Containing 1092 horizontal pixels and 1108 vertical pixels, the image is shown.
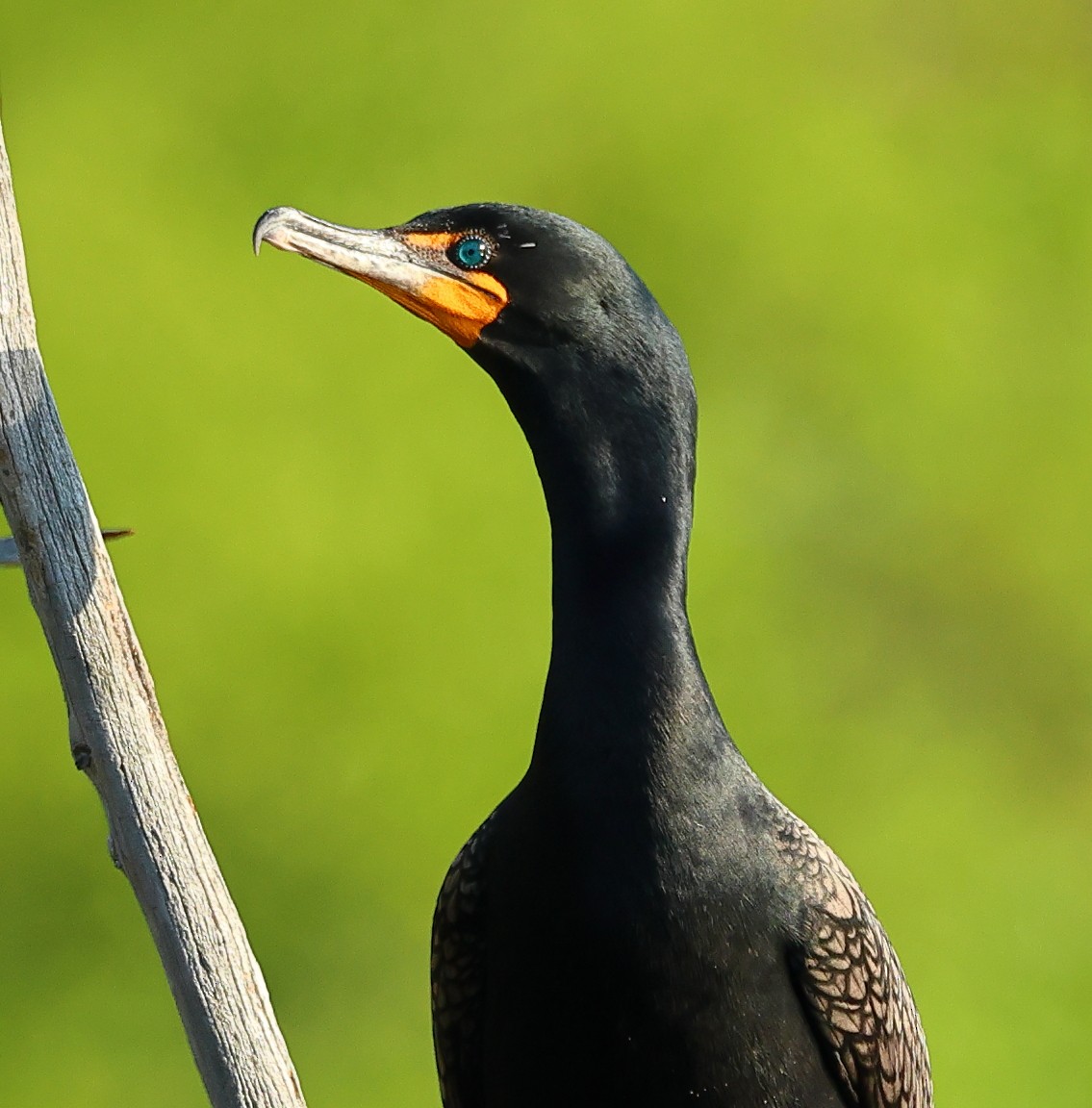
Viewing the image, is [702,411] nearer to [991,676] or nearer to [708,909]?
[991,676]

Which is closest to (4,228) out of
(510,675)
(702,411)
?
(510,675)

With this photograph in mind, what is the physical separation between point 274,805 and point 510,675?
0.75m

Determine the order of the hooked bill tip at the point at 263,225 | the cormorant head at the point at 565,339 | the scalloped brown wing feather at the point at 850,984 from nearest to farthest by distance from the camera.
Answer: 1. the hooked bill tip at the point at 263,225
2. the cormorant head at the point at 565,339
3. the scalloped brown wing feather at the point at 850,984

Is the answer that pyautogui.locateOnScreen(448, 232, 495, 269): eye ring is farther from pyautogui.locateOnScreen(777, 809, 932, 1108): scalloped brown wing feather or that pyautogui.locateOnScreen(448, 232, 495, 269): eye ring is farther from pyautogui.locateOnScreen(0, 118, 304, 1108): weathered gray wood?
pyautogui.locateOnScreen(777, 809, 932, 1108): scalloped brown wing feather

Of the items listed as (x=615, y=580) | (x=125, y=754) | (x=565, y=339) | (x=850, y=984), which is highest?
(x=565, y=339)

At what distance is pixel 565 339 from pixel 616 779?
1.40 ft

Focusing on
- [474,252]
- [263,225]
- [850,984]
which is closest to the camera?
[263,225]

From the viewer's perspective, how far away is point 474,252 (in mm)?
1832

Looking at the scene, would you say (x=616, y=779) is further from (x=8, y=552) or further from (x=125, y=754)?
(x=8, y=552)

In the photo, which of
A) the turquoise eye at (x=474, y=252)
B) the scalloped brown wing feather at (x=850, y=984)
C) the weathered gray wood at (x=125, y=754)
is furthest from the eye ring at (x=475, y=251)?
the scalloped brown wing feather at (x=850, y=984)

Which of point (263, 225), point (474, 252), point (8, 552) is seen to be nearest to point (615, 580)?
point (474, 252)

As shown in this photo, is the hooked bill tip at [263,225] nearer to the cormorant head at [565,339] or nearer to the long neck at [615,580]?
the cormorant head at [565,339]

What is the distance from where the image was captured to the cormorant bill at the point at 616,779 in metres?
1.84

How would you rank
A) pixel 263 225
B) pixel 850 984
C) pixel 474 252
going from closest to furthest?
pixel 263 225
pixel 474 252
pixel 850 984
